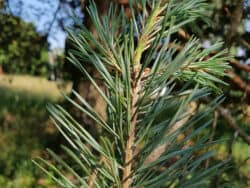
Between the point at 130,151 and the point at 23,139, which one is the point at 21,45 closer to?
the point at 23,139

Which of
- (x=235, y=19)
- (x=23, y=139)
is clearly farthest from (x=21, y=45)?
(x=235, y=19)

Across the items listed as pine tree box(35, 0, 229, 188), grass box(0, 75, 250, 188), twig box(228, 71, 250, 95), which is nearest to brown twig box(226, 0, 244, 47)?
twig box(228, 71, 250, 95)

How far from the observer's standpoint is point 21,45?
225 inches

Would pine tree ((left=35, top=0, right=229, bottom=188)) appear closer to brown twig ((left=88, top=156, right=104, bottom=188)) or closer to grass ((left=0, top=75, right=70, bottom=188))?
brown twig ((left=88, top=156, right=104, bottom=188))

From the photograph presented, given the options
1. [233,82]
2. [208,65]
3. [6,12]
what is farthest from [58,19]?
[208,65]

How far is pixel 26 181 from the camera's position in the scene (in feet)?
15.2

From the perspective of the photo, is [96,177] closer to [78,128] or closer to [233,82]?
[78,128]

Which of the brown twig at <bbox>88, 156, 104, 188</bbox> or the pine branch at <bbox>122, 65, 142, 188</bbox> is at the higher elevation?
the pine branch at <bbox>122, 65, 142, 188</bbox>

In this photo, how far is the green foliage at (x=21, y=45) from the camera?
534cm

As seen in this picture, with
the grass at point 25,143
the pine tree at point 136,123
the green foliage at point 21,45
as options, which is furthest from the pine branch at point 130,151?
the green foliage at point 21,45

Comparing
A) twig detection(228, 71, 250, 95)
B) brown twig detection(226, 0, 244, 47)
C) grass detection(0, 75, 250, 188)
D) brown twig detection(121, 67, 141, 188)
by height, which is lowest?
grass detection(0, 75, 250, 188)

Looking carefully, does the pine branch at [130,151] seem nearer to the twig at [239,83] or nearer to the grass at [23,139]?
the twig at [239,83]

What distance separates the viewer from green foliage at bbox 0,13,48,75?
210 inches

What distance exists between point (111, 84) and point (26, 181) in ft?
13.9
